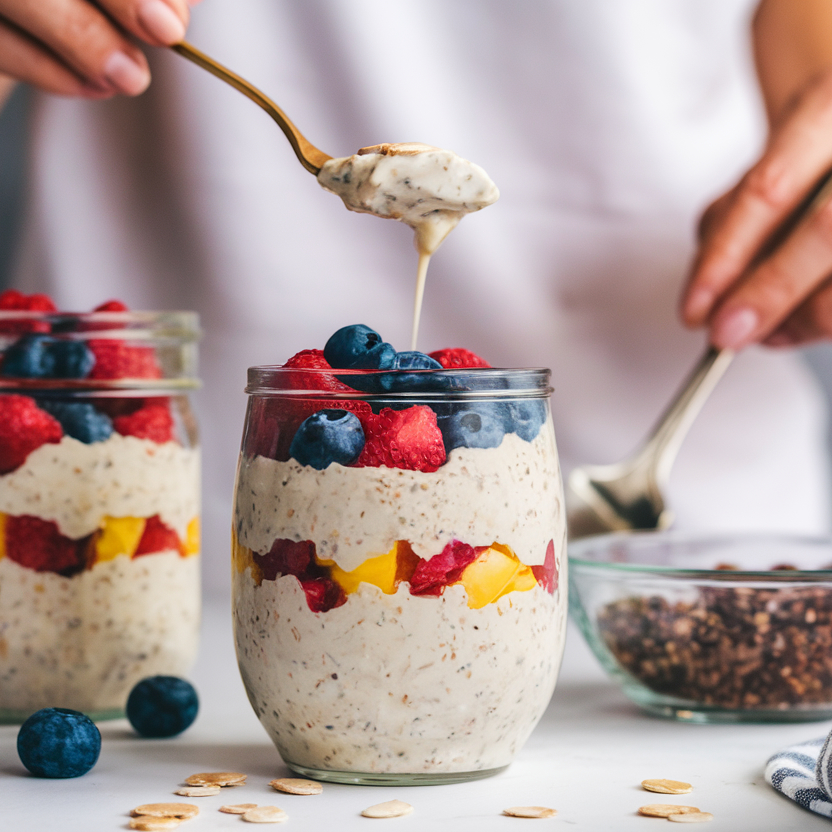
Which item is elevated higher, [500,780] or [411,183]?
[411,183]

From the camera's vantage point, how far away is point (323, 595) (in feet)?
2.26

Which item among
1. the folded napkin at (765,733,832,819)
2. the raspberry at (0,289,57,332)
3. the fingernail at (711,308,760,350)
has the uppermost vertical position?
the fingernail at (711,308,760,350)

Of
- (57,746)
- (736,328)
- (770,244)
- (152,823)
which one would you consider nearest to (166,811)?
(152,823)

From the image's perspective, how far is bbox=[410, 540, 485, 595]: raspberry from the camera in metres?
0.68

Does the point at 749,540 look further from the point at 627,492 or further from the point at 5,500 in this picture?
the point at 5,500

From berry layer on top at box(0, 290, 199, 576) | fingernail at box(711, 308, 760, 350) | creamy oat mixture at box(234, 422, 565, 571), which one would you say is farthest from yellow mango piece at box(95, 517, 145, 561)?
fingernail at box(711, 308, 760, 350)

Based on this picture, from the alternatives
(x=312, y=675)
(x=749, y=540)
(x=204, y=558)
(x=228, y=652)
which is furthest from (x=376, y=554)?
(x=204, y=558)

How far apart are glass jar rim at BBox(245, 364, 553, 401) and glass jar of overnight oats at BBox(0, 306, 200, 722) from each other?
225 millimetres

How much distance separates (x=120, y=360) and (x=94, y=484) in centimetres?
12

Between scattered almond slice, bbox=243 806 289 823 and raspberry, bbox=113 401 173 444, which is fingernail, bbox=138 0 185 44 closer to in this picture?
raspberry, bbox=113 401 173 444

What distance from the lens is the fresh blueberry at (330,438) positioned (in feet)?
2.22

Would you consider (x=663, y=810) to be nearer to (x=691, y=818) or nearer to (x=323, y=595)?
(x=691, y=818)

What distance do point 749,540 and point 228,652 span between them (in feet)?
2.01

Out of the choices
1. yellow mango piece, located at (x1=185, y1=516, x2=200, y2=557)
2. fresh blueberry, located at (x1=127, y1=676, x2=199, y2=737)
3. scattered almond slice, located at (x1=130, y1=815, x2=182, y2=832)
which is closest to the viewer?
scattered almond slice, located at (x1=130, y1=815, x2=182, y2=832)
